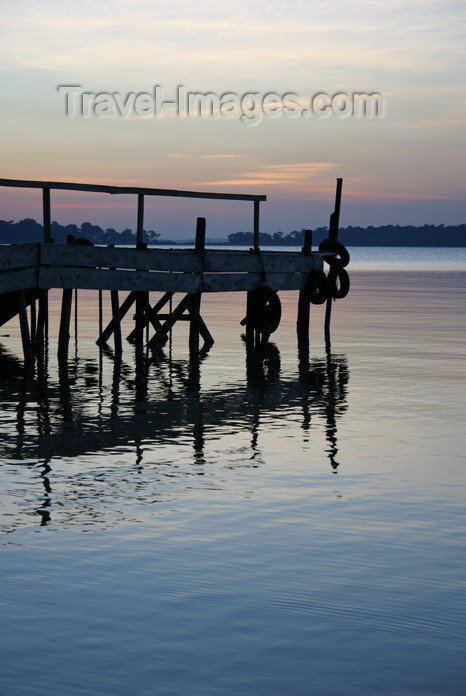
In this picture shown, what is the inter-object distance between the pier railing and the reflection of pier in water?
280 cm

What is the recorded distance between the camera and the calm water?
5230mm

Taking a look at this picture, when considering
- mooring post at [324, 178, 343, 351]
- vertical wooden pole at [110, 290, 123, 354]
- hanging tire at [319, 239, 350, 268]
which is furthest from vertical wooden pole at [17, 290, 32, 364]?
hanging tire at [319, 239, 350, 268]

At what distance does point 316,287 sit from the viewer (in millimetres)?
25750

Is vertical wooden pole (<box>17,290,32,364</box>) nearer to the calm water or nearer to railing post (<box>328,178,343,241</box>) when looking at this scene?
the calm water

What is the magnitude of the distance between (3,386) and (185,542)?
9.44 meters

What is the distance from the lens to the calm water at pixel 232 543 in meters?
5.23

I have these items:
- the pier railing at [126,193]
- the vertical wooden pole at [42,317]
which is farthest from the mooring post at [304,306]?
the vertical wooden pole at [42,317]

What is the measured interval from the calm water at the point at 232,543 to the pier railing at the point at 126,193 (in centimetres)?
545

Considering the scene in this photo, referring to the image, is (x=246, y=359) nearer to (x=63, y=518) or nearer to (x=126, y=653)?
(x=63, y=518)

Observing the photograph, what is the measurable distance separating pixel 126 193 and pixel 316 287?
21.3 feet

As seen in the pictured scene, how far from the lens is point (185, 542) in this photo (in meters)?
7.22

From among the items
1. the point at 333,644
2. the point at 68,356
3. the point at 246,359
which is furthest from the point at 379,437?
the point at 68,356

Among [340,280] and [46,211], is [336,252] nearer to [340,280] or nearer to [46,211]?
[340,280]

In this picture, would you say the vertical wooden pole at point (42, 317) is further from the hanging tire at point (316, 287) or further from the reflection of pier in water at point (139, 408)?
the hanging tire at point (316, 287)
